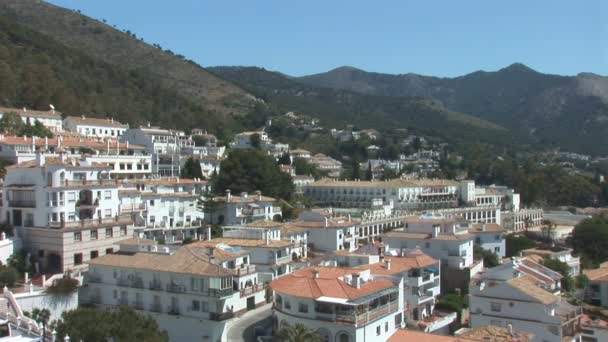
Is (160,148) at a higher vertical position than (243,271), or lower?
higher

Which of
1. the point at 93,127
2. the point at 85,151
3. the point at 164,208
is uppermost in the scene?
the point at 93,127

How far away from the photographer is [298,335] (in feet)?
102

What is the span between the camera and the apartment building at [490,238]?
65000 millimetres

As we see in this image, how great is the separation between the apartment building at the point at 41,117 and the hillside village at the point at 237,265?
9.34 ft

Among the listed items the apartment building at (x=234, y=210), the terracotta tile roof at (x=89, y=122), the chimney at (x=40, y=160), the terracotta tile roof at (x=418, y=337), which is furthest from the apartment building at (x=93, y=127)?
the terracotta tile roof at (x=418, y=337)

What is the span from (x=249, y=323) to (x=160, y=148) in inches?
1733

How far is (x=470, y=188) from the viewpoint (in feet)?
329

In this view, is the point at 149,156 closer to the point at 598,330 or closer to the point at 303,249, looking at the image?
the point at 303,249

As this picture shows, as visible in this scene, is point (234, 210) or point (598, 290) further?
point (234, 210)

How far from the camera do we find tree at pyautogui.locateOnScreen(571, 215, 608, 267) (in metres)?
70.6

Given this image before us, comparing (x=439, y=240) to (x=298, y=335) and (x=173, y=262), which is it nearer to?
(x=173, y=262)

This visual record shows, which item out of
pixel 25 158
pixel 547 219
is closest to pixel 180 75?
pixel 547 219

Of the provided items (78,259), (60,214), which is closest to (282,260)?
(78,259)

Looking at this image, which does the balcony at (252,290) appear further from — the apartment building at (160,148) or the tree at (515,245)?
the tree at (515,245)
